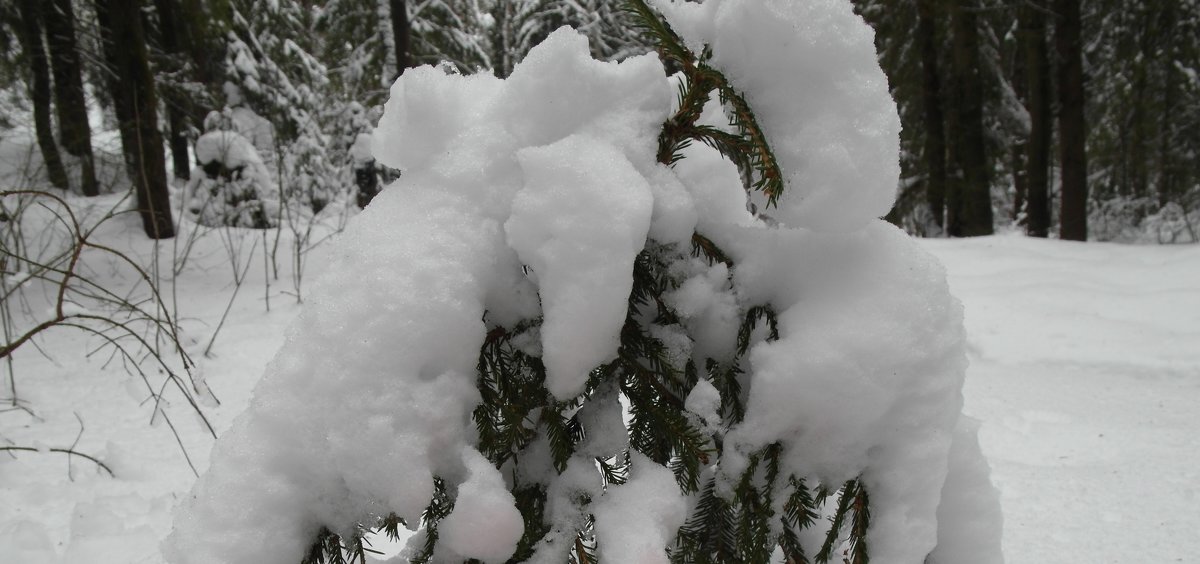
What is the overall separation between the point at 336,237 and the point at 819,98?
3054 mm

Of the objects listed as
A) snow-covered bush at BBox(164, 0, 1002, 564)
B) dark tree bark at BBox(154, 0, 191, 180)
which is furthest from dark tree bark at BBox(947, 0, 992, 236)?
dark tree bark at BBox(154, 0, 191, 180)

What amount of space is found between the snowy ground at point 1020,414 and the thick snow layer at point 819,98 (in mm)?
1725

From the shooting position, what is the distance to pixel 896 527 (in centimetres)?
98

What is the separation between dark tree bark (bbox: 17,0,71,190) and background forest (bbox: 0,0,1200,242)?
0.03 m

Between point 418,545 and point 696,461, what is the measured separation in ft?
1.63

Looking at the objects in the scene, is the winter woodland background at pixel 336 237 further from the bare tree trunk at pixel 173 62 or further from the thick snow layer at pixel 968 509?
the thick snow layer at pixel 968 509

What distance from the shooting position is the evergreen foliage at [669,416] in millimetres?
968

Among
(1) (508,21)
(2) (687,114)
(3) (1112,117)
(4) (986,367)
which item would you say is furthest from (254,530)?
(1) (508,21)

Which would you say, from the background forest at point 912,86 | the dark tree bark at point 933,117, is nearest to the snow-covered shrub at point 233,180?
the background forest at point 912,86

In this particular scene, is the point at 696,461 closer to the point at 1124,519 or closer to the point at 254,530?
the point at 254,530

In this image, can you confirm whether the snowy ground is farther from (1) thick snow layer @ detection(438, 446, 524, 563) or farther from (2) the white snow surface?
(1) thick snow layer @ detection(438, 446, 524, 563)

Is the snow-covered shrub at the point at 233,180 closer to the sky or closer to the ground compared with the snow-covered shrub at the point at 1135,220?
closer to the sky

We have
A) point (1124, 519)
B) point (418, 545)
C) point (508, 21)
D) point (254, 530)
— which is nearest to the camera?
point (254, 530)

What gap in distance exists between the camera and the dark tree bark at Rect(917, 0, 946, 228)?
882cm
